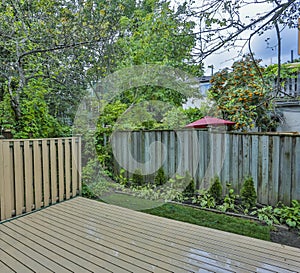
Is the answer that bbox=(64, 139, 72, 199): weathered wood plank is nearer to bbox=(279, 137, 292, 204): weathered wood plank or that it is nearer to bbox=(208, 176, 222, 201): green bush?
bbox=(208, 176, 222, 201): green bush

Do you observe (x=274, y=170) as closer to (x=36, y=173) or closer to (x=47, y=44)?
(x=36, y=173)

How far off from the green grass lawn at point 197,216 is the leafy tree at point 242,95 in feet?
8.50

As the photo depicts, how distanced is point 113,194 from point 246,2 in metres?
3.58

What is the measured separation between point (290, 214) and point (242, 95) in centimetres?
319

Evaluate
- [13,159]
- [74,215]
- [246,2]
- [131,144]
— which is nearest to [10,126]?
[13,159]

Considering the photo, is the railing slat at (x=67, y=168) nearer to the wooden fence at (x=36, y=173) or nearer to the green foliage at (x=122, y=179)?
the wooden fence at (x=36, y=173)

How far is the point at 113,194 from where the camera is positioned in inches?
169

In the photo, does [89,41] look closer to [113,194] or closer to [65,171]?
[65,171]

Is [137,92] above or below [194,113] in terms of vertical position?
above

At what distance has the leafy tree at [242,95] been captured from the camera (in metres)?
5.35

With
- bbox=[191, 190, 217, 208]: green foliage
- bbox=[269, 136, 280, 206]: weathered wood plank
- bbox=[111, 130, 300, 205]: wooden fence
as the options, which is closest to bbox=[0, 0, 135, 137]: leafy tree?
bbox=[111, 130, 300, 205]: wooden fence

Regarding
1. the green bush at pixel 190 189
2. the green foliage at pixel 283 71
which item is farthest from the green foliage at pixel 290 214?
the green foliage at pixel 283 71

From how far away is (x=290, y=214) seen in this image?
2.97 m

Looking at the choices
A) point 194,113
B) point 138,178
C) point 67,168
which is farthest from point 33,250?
point 194,113
